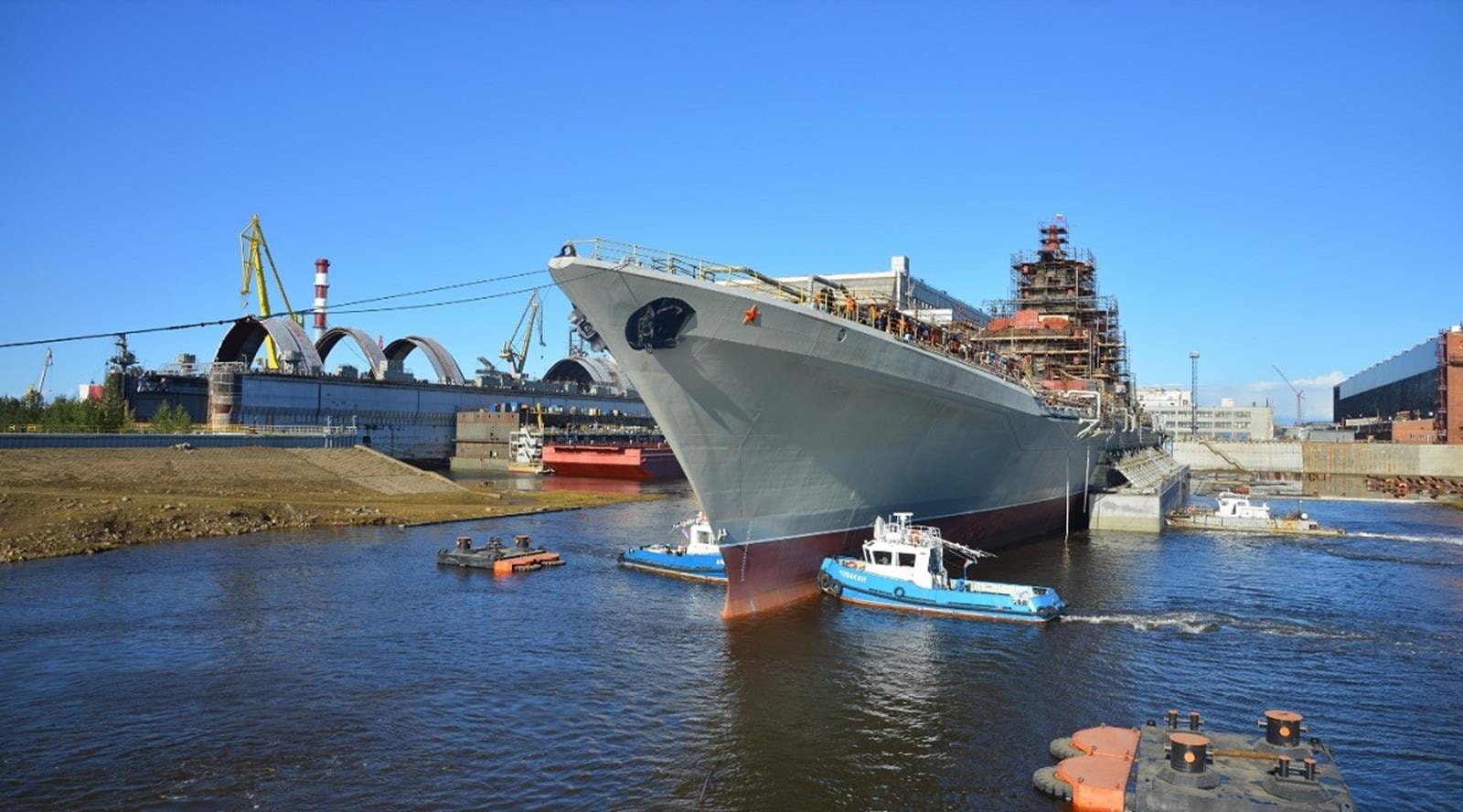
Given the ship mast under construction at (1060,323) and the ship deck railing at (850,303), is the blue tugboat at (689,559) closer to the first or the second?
the ship deck railing at (850,303)

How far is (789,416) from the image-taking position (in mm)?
25016

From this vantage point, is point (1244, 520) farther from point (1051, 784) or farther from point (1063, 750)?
point (1051, 784)

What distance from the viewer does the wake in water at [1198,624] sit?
25906 mm

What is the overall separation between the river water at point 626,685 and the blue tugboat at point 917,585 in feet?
2.49

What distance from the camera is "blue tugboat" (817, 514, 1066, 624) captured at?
26.2 metres

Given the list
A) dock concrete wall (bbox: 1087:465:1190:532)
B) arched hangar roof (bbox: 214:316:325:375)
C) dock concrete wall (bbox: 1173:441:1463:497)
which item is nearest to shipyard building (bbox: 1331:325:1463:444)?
Result: dock concrete wall (bbox: 1173:441:1463:497)

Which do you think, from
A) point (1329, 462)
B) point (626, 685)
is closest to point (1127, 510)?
point (626, 685)

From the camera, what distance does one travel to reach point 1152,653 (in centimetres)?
2342

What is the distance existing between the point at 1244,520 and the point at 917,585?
33.5 m

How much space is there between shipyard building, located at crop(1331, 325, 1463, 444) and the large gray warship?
268 ft

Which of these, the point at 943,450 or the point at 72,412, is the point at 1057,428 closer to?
the point at 943,450

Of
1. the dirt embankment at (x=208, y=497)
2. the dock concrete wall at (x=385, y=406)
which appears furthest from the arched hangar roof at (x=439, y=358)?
the dirt embankment at (x=208, y=497)

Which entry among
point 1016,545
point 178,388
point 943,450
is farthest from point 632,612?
point 178,388

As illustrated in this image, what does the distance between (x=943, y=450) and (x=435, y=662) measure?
18920 millimetres
